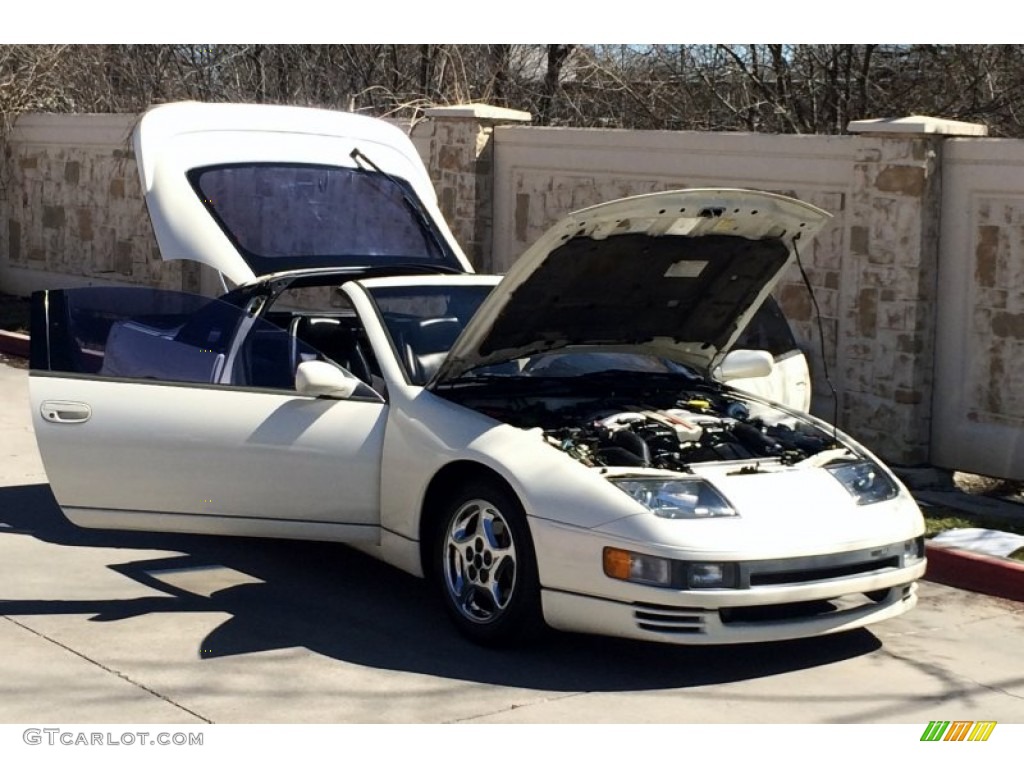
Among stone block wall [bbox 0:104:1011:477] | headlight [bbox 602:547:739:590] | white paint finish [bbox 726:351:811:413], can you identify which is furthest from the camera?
stone block wall [bbox 0:104:1011:477]

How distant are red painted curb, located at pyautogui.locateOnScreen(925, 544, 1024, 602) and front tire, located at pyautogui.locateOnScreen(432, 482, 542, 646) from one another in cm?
267

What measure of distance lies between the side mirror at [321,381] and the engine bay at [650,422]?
17.7 inches

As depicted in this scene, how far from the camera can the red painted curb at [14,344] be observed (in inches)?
613

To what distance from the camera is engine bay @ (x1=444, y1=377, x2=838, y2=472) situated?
6.34m

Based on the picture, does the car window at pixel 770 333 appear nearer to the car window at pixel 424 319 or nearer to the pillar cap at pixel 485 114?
the car window at pixel 424 319

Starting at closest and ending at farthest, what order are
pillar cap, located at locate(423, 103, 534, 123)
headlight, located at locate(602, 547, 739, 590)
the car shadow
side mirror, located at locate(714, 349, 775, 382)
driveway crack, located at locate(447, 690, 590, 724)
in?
driveway crack, located at locate(447, 690, 590, 724)
headlight, located at locate(602, 547, 739, 590)
the car shadow
side mirror, located at locate(714, 349, 775, 382)
pillar cap, located at locate(423, 103, 534, 123)

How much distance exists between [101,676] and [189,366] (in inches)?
68.6

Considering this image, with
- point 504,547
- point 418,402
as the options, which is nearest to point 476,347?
point 418,402

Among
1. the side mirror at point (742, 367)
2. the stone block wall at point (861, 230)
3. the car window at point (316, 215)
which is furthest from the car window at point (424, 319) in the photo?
the stone block wall at point (861, 230)

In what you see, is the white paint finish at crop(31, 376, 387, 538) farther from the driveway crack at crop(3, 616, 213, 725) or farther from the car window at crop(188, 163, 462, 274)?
the car window at crop(188, 163, 462, 274)

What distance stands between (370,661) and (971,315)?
5473 mm

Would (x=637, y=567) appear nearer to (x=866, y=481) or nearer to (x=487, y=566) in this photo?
(x=487, y=566)

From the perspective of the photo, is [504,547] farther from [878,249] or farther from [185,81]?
[185,81]
